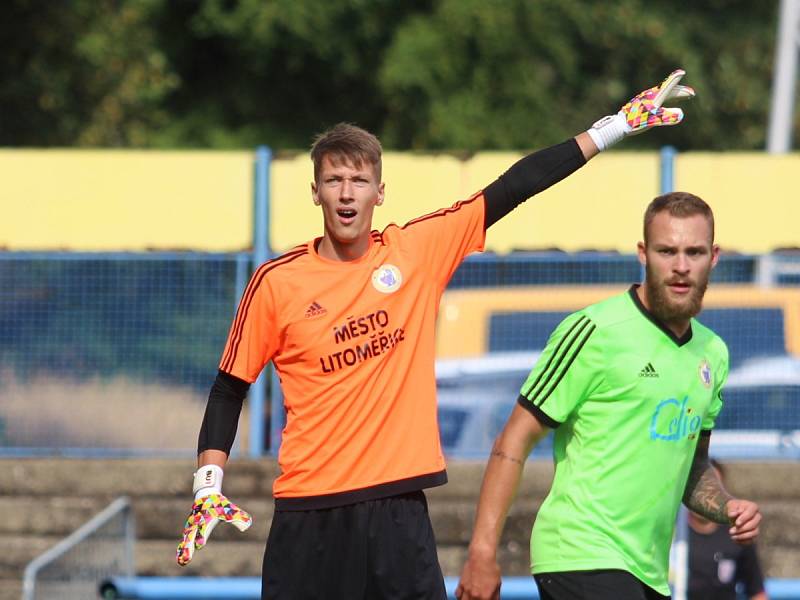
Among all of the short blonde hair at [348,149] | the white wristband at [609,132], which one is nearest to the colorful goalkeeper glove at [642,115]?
the white wristband at [609,132]

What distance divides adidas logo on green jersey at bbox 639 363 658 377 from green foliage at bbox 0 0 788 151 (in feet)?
50.7

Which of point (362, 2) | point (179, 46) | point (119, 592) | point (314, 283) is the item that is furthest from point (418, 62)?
point (314, 283)

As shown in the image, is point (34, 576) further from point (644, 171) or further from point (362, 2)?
point (362, 2)

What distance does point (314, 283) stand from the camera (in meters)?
4.76

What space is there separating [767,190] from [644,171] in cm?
92

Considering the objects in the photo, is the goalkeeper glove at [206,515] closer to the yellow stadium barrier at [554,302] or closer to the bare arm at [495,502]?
the bare arm at [495,502]

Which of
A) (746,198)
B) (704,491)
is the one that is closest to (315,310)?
(704,491)

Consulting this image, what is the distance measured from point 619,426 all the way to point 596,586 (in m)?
0.49

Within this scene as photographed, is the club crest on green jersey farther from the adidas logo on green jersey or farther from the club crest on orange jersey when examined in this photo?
the club crest on orange jersey

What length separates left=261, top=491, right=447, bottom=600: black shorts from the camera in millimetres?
4656

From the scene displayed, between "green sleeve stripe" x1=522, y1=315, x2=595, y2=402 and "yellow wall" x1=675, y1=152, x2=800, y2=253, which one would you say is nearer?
"green sleeve stripe" x1=522, y1=315, x2=595, y2=402

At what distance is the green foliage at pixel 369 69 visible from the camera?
790 inches

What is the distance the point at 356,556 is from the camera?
466 cm

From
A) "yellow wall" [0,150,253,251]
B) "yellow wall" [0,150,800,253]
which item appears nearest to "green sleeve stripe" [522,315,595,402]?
"yellow wall" [0,150,800,253]
